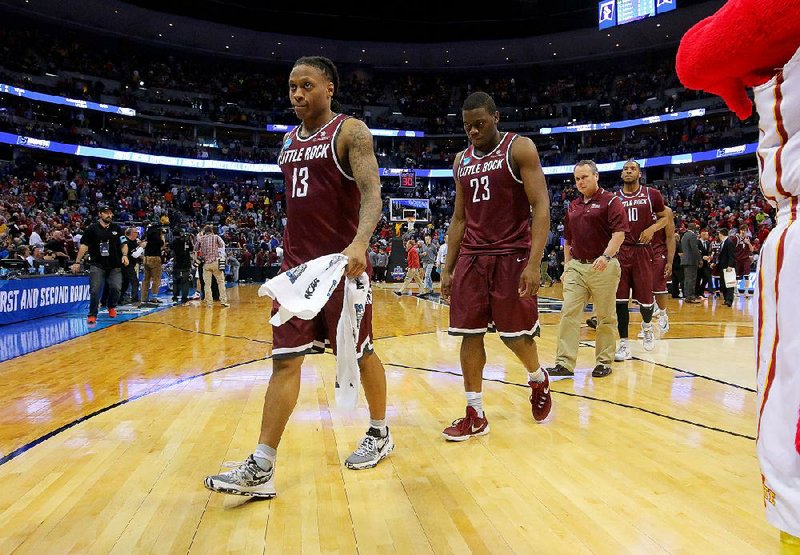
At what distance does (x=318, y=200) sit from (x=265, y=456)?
3.87 ft

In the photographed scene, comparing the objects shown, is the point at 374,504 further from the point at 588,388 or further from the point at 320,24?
the point at 320,24

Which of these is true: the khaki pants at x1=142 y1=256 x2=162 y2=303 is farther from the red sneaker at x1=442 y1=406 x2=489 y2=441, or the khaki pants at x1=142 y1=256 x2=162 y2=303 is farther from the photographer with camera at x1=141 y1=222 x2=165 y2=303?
the red sneaker at x1=442 y1=406 x2=489 y2=441

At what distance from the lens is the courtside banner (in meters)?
8.10

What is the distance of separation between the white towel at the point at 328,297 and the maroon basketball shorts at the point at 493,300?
950mm

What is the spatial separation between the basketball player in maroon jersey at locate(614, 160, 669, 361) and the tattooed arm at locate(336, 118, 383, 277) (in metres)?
3.93

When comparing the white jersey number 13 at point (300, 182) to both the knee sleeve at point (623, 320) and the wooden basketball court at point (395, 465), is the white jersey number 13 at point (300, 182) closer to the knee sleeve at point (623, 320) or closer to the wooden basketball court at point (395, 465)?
the wooden basketball court at point (395, 465)

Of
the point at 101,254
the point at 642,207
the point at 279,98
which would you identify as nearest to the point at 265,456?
the point at 642,207

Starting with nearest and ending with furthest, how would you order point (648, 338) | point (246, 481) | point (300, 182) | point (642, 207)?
point (246, 481) → point (300, 182) → point (642, 207) → point (648, 338)

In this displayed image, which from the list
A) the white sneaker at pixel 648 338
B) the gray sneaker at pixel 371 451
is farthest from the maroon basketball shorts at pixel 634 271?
the gray sneaker at pixel 371 451

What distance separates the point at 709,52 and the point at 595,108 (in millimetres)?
37873

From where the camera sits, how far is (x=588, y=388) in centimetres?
458

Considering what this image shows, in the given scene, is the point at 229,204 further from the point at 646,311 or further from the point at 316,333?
the point at 316,333

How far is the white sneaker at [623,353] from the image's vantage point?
5.71 m

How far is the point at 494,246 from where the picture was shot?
11.1ft
